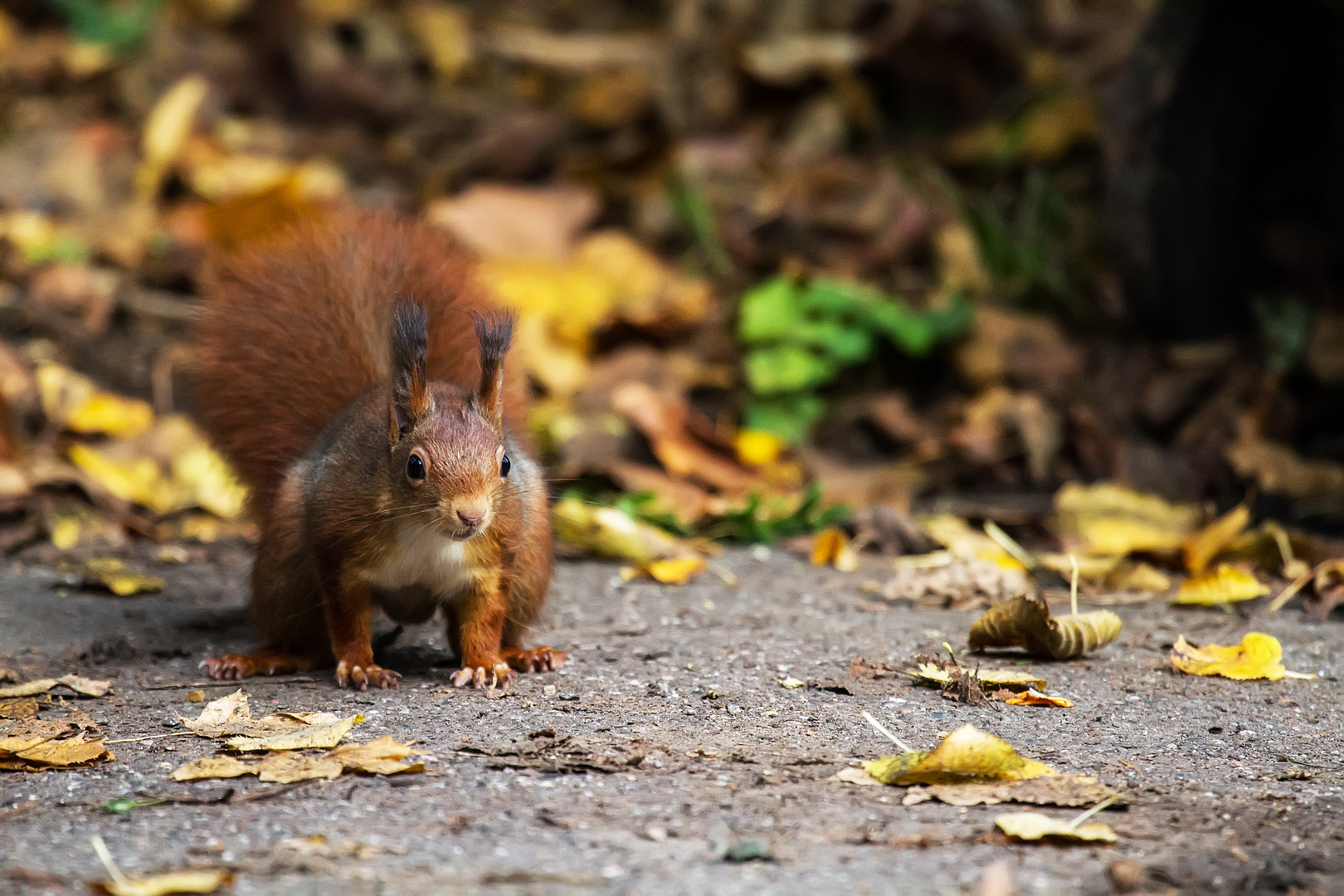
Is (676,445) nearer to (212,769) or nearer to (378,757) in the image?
(378,757)

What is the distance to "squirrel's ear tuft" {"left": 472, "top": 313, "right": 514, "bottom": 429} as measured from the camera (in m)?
2.91

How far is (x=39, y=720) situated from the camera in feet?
8.94

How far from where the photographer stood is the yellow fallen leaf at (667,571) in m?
4.03

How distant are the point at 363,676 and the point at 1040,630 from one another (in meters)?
1.42

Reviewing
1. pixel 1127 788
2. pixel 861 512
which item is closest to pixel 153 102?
pixel 861 512

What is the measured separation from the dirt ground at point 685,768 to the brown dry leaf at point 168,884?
31mm

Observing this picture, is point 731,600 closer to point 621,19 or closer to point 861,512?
point 861,512

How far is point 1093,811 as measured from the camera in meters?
2.25

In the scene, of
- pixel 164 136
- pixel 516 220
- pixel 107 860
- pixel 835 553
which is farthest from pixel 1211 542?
pixel 164 136

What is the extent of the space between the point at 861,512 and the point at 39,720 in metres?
2.57

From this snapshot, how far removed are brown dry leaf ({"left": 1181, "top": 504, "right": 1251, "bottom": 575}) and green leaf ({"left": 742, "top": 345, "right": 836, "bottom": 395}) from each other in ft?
5.82

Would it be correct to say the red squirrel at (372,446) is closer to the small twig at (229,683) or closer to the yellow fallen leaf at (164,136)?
the small twig at (229,683)

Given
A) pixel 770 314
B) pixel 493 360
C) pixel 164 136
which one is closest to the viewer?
pixel 493 360

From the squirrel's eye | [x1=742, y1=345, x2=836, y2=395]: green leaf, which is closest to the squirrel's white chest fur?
the squirrel's eye
